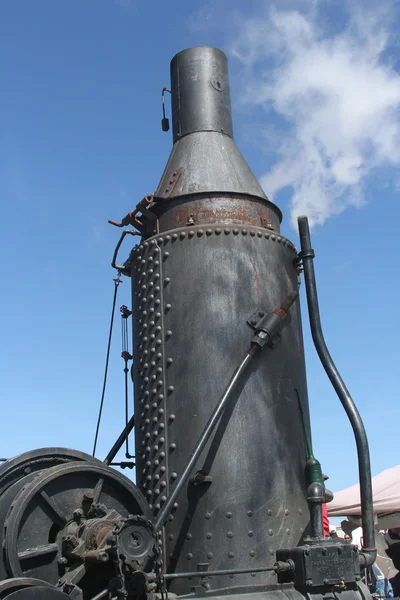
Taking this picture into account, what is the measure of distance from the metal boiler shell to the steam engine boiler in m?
0.01

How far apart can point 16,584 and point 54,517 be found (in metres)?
0.70

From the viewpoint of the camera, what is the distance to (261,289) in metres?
5.65

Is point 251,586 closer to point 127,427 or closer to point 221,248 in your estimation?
point 127,427

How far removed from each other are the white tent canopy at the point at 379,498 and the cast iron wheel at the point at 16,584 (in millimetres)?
9777

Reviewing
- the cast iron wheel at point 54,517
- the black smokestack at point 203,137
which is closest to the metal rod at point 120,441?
the cast iron wheel at point 54,517

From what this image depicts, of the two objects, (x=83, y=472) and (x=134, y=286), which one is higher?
(x=134, y=286)

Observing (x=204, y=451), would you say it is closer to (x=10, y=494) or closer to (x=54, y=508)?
(x=54, y=508)

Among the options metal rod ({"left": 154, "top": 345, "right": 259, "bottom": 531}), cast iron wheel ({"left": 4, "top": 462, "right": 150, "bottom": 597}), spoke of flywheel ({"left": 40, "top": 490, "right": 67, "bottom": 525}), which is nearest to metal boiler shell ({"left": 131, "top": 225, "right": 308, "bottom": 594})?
metal rod ({"left": 154, "top": 345, "right": 259, "bottom": 531})

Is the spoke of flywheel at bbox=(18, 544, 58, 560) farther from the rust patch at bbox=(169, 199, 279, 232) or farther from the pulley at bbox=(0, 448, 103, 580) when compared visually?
the rust patch at bbox=(169, 199, 279, 232)

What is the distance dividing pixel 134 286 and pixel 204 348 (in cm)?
108

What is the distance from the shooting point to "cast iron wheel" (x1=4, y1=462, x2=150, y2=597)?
13.6 ft

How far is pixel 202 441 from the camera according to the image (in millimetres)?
4867

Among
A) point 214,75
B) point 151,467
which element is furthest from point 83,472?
point 214,75

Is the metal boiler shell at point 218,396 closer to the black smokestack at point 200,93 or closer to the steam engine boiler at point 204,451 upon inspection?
the steam engine boiler at point 204,451
